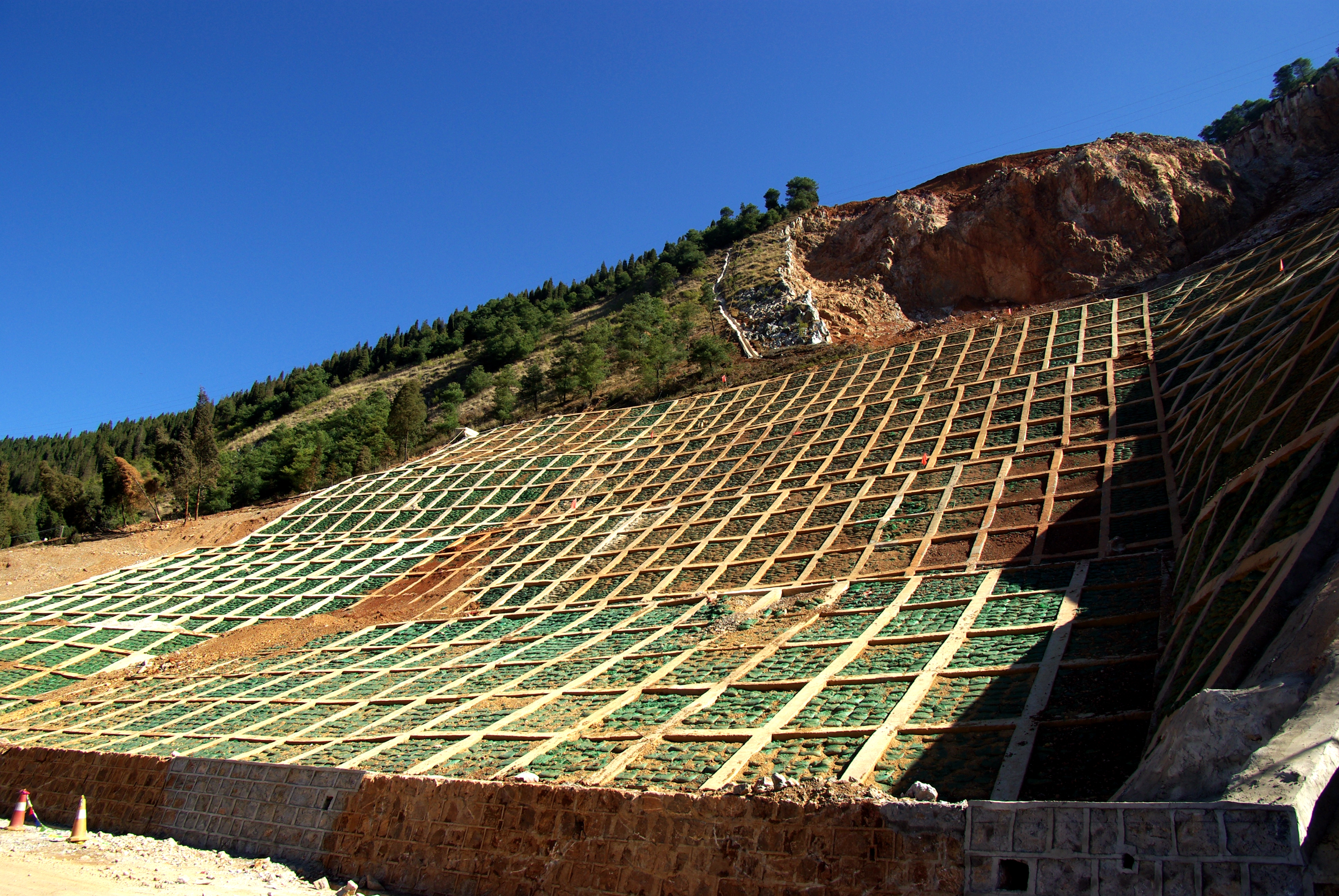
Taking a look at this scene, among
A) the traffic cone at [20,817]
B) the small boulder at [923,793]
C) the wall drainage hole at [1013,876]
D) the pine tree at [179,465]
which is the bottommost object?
the traffic cone at [20,817]

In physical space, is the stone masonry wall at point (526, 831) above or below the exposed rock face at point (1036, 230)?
below

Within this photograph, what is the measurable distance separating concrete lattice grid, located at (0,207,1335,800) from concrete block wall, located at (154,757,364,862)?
66 cm

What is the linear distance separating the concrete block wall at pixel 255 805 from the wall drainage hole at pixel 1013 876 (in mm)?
5334

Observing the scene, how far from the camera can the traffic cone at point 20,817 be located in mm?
8430

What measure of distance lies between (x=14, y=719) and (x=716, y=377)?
2011 cm

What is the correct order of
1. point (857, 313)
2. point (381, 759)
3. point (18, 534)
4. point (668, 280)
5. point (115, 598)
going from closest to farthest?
1. point (381, 759)
2. point (115, 598)
3. point (857, 313)
4. point (18, 534)
5. point (668, 280)

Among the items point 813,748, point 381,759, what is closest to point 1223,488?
point 813,748

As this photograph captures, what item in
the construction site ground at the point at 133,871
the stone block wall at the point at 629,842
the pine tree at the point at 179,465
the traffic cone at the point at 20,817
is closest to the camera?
the stone block wall at the point at 629,842

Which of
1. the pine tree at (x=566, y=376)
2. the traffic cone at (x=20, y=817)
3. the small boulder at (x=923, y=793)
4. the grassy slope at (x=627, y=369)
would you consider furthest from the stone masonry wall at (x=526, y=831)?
the pine tree at (x=566, y=376)

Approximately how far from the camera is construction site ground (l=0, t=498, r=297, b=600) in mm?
21844

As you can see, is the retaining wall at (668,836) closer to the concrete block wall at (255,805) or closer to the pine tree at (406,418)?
the concrete block wall at (255,805)

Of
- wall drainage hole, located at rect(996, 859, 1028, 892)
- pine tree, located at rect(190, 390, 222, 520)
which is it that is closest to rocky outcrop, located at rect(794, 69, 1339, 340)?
pine tree, located at rect(190, 390, 222, 520)

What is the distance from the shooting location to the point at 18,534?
39.8 meters

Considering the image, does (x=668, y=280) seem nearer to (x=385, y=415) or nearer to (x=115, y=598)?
(x=385, y=415)
